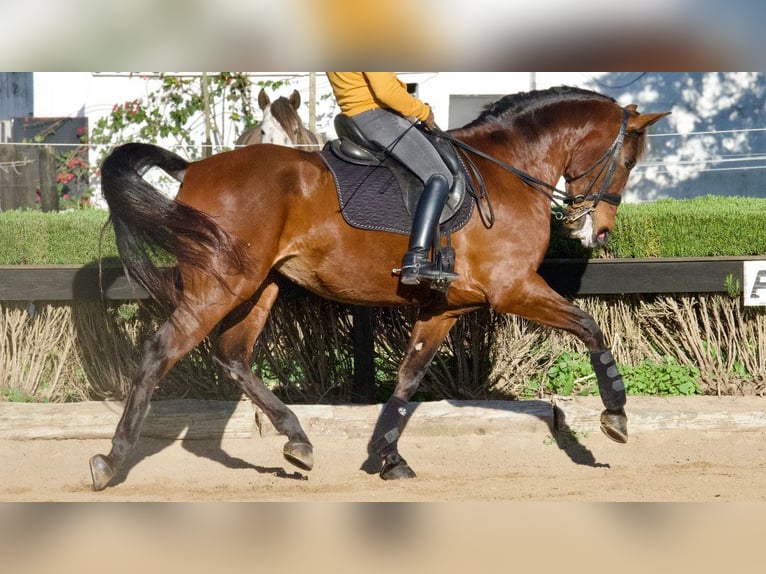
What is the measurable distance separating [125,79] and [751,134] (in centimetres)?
974

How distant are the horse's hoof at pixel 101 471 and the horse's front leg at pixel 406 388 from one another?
160 centimetres

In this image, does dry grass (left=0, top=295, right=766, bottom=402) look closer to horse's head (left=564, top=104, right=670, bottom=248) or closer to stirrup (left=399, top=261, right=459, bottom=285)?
horse's head (left=564, top=104, right=670, bottom=248)

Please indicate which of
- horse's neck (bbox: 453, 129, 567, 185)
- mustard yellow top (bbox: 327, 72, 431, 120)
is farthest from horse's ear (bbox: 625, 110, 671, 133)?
mustard yellow top (bbox: 327, 72, 431, 120)

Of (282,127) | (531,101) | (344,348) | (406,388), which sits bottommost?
(406,388)

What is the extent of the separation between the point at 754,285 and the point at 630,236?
3.17 ft

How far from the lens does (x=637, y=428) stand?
6.35 meters

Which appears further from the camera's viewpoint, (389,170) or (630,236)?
(630,236)

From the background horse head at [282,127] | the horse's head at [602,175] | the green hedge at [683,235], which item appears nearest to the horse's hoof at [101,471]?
the horse's head at [602,175]

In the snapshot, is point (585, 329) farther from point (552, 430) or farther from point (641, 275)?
point (641, 275)

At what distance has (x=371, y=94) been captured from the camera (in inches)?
211

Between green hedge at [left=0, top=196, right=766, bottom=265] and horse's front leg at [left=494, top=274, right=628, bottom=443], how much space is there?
1.43 metres

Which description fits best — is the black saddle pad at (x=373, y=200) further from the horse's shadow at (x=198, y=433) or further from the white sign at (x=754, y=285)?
the white sign at (x=754, y=285)

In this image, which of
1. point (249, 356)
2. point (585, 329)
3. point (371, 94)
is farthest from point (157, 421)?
point (585, 329)
